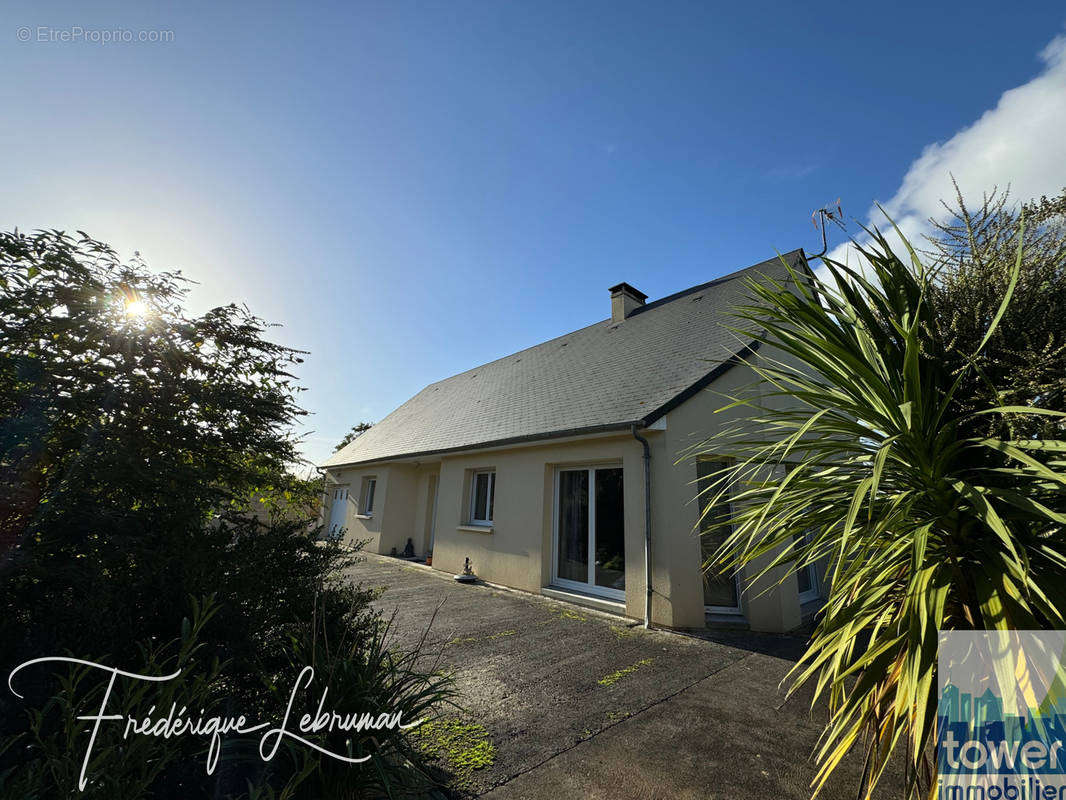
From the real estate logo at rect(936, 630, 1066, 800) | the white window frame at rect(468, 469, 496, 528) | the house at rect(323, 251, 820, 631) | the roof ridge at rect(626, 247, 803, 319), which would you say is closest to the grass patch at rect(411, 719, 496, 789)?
the real estate logo at rect(936, 630, 1066, 800)

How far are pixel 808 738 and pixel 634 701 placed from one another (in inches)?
51.4

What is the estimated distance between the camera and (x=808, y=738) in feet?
10.1

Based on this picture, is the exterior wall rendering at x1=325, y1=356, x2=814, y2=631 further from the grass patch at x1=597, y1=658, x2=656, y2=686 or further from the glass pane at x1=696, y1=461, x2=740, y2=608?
the grass patch at x1=597, y1=658, x2=656, y2=686

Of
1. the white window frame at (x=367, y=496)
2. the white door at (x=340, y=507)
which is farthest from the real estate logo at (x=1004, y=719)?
the white door at (x=340, y=507)

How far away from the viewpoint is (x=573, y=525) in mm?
7449

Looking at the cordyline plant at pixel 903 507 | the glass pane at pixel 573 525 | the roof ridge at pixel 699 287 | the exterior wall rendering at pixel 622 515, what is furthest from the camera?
the roof ridge at pixel 699 287

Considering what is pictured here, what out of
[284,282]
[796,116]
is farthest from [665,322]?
[284,282]

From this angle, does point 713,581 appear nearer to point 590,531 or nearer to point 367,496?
point 590,531

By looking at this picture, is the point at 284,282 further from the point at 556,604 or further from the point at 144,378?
the point at 556,604

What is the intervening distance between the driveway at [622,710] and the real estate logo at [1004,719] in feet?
3.80

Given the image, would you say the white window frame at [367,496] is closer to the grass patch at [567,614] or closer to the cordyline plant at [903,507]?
the grass patch at [567,614]

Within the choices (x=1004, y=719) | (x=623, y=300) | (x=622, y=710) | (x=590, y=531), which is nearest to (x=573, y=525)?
(x=590, y=531)

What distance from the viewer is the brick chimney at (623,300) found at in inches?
516

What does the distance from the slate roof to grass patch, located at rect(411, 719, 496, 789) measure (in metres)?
3.71
